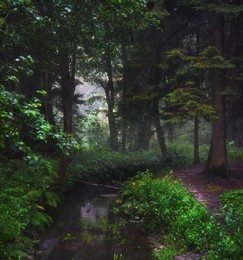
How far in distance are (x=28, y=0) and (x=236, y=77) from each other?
10.5m

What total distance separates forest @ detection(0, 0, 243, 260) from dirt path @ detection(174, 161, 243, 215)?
0.40 metres

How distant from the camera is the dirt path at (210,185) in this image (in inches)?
480

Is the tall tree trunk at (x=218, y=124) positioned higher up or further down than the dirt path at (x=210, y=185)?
higher up

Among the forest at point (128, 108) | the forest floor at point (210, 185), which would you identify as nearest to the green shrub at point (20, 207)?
the forest at point (128, 108)

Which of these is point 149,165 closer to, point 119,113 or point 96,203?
point 119,113

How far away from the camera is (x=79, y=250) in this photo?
9656mm

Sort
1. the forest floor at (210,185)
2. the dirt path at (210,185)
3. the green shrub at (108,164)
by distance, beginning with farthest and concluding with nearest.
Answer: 1. the green shrub at (108,164)
2. the dirt path at (210,185)
3. the forest floor at (210,185)

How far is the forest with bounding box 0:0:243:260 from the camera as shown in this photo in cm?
663

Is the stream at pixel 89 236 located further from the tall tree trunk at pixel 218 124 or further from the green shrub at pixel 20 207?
the tall tree trunk at pixel 218 124

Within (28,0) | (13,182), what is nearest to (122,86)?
(13,182)

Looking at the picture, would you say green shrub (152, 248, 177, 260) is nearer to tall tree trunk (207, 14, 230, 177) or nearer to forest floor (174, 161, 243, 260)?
forest floor (174, 161, 243, 260)

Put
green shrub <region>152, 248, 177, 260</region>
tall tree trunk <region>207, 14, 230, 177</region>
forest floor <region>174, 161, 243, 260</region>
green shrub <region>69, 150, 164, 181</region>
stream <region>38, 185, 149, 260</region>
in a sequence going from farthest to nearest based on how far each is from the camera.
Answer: green shrub <region>69, 150, 164, 181</region>
tall tree trunk <region>207, 14, 230, 177</region>
forest floor <region>174, 161, 243, 260</region>
stream <region>38, 185, 149, 260</region>
green shrub <region>152, 248, 177, 260</region>

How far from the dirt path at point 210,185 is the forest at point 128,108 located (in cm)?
40

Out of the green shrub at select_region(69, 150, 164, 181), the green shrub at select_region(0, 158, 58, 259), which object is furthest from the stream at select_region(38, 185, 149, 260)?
A: the green shrub at select_region(69, 150, 164, 181)
